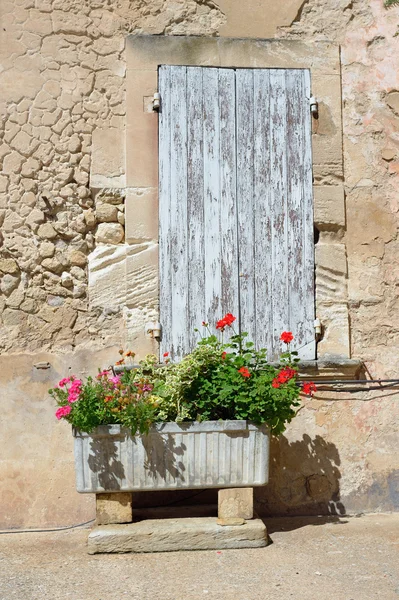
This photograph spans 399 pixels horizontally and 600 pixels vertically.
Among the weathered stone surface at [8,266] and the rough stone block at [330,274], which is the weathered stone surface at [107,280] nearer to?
the weathered stone surface at [8,266]

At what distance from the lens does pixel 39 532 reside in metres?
4.70

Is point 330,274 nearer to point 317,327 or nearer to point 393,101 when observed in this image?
point 317,327

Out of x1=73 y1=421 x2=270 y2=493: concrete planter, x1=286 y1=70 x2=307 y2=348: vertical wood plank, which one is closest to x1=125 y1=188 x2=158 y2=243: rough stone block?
x1=286 y1=70 x2=307 y2=348: vertical wood plank

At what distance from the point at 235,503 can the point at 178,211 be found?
192 centimetres

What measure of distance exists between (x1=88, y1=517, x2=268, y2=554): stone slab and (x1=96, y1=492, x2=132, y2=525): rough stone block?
0.05m

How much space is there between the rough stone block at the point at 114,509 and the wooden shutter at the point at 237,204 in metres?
1.03

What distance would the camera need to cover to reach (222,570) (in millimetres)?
3785

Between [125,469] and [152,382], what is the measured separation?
555 millimetres

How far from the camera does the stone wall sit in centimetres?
488

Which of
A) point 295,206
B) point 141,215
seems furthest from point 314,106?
point 141,215

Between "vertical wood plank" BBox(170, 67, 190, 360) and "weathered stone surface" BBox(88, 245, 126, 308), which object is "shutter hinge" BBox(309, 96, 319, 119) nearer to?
"vertical wood plank" BBox(170, 67, 190, 360)

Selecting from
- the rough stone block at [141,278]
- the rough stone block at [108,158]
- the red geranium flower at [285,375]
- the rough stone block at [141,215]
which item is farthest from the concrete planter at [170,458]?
the rough stone block at [108,158]

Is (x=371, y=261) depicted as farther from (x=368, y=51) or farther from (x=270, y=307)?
(x=368, y=51)

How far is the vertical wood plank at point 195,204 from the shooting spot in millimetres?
4930
